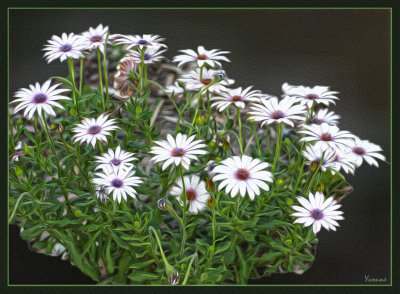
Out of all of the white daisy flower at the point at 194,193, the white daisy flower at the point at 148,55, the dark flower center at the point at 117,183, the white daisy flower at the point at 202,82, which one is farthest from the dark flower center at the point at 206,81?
the dark flower center at the point at 117,183

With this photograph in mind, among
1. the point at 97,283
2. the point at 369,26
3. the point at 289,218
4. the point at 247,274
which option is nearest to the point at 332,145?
the point at 289,218

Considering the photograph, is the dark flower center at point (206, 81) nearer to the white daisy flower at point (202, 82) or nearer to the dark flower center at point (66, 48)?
the white daisy flower at point (202, 82)

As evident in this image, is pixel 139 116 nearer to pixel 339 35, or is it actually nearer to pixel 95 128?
pixel 95 128

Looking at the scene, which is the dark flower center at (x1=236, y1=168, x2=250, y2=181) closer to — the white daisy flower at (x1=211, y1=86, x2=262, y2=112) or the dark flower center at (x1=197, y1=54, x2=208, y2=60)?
the white daisy flower at (x1=211, y1=86, x2=262, y2=112)

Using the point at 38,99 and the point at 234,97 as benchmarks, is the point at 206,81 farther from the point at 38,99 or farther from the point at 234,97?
the point at 38,99

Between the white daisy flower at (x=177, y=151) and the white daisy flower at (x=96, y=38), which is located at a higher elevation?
the white daisy flower at (x=96, y=38)

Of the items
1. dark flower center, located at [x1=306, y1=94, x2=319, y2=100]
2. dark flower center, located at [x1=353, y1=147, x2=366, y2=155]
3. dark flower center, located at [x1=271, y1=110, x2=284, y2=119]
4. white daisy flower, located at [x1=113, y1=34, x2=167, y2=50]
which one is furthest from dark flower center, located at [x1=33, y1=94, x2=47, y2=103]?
dark flower center, located at [x1=353, y1=147, x2=366, y2=155]
